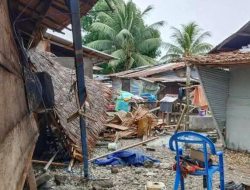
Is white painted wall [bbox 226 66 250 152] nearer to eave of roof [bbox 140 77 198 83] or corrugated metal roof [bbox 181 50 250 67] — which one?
corrugated metal roof [bbox 181 50 250 67]

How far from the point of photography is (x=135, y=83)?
2208cm

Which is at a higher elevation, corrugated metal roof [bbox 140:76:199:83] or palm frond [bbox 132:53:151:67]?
palm frond [bbox 132:53:151:67]

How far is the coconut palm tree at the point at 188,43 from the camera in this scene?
84.9 ft

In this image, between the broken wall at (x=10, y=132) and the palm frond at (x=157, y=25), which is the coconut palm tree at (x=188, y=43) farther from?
the broken wall at (x=10, y=132)

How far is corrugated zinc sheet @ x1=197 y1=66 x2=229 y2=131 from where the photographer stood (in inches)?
358

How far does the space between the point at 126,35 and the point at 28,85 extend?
72.6ft

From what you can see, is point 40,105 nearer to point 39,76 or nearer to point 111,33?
point 39,76

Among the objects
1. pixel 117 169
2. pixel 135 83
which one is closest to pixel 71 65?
pixel 117 169

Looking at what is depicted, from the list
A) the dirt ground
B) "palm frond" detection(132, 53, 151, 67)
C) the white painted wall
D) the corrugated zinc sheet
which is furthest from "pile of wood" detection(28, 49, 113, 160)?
"palm frond" detection(132, 53, 151, 67)

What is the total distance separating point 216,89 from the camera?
9102mm

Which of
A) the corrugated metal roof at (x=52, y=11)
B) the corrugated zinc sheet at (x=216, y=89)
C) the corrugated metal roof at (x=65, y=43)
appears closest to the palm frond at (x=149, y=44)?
the corrugated metal roof at (x=65, y=43)

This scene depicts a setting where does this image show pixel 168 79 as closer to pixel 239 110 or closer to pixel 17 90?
pixel 239 110

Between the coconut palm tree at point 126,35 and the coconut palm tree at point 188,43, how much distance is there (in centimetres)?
138

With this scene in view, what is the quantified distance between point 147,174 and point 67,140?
193 centimetres
